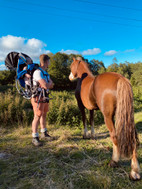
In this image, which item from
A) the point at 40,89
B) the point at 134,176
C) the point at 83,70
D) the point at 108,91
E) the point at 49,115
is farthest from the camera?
the point at 49,115

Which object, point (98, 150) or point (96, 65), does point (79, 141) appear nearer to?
point (98, 150)

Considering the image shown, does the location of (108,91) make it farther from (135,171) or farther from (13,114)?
(13,114)

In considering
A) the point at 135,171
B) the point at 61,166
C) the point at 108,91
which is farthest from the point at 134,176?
the point at 108,91

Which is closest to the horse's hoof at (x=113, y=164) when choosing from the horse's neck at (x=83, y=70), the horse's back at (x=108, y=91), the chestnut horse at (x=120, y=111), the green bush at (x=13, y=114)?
the chestnut horse at (x=120, y=111)

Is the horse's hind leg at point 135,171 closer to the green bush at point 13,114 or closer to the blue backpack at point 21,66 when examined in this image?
the blue backpack at point 21,66

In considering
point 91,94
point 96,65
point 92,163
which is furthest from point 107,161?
point 96,65

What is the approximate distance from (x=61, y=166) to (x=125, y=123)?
1382mm

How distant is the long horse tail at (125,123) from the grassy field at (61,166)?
45 centimetres

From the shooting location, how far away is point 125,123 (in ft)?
6.02

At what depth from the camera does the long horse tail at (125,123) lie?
1.82m

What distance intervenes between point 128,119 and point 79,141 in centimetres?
181

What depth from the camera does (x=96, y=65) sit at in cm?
3534

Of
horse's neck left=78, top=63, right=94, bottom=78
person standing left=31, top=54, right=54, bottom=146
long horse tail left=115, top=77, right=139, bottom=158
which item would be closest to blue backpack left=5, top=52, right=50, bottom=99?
person standing left=31, top=54, right=54, bottom=146

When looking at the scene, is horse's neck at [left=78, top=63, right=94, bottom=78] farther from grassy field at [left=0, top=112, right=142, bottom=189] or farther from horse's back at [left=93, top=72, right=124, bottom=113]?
grassy field at [left=0, top=112, right=142, bottom=189]
